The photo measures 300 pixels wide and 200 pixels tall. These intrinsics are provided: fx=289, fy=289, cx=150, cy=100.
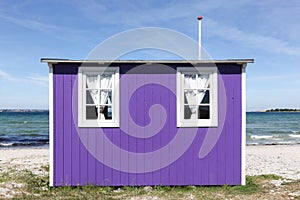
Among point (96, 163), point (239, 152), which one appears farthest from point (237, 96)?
point (96, 163)

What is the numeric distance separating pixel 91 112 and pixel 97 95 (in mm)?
408

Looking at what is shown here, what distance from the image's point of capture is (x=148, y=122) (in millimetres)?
6438

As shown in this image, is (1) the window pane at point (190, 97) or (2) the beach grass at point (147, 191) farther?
(1) the window pane at point (190, 97)

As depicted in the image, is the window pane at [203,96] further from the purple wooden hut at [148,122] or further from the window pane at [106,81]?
the window pane at [106,81]

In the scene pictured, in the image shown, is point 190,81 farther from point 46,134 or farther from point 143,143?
point 46,134

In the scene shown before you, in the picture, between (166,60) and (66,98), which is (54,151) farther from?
(166,60)

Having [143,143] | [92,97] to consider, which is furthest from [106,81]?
[143,143]

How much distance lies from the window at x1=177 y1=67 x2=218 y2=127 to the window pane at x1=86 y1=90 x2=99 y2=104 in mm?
1819

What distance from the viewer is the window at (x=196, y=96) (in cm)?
643

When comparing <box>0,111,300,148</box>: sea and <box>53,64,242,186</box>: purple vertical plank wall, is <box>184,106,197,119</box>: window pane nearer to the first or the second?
<box>53,64,242,186</box>: purple vertical plank wall

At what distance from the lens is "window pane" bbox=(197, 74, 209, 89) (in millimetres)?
6473

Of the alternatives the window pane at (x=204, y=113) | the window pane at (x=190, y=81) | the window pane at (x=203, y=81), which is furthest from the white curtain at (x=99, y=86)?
the window pane at (x=204, y=113)

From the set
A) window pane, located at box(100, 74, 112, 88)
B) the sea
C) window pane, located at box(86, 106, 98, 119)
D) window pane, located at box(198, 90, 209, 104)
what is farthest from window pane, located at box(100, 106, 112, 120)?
the sea

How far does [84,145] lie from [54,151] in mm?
666
